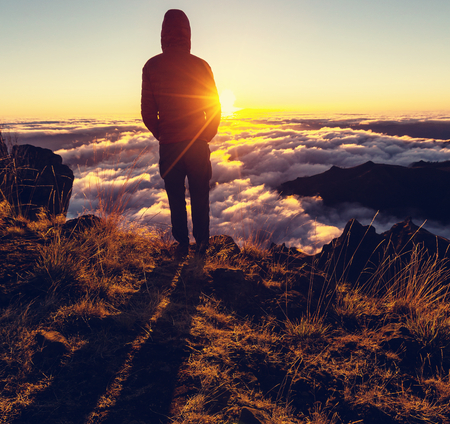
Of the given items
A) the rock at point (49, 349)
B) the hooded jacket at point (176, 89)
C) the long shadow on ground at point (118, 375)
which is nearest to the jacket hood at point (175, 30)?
the hooded jacket at point (176, 89)

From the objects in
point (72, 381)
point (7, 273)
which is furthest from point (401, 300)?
point (7, 273)

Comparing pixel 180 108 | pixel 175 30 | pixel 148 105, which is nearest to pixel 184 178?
pixel 180 108

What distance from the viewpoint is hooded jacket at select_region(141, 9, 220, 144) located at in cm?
275

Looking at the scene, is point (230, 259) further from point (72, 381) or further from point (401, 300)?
point (72, 381)

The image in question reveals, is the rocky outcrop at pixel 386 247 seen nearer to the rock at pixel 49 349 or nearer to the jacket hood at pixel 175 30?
the rock at pixel 49 349

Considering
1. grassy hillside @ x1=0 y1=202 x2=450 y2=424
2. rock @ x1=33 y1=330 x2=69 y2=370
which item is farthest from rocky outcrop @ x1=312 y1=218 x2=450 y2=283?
rock @ x1=33 y1=330 x2=69 y2=370

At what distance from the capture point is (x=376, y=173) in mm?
85375

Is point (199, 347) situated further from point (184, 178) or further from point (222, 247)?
point (184, 178)

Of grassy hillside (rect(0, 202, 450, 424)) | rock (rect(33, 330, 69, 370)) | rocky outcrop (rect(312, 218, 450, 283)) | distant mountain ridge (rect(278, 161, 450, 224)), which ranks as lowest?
distant mountain ridge (rect(278, 161, 450, 224))

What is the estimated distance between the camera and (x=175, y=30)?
2.73m

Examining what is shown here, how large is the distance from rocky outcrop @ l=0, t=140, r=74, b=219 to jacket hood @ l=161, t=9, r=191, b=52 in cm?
209

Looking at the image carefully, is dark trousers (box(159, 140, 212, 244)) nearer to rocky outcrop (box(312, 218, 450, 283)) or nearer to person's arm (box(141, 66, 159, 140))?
person's arm (box(141, 66, 159, 140))

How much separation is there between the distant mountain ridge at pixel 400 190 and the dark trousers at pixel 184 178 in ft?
286

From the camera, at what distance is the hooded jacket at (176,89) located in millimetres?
2748
